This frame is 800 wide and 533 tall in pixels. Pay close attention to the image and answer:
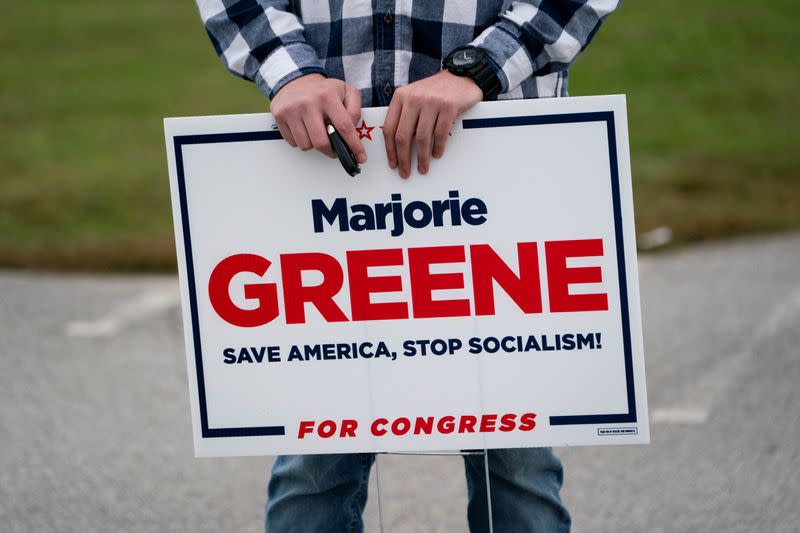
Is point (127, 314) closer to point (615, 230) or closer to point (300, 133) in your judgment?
point (300, 133)

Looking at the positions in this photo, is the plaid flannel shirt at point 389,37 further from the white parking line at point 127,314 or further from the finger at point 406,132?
the white parking line at point 127,314

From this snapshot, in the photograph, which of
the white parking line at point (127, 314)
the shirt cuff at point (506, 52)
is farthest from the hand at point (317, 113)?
the white parking line at point (127, 314)

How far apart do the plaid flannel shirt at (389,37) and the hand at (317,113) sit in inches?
2.9

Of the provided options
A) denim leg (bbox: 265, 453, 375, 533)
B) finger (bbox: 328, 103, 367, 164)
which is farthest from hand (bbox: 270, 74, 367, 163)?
denim leg (bbox: 265, 453, 375, 533)

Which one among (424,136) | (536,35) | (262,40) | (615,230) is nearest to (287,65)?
(262,40)

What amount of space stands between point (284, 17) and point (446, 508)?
186cm

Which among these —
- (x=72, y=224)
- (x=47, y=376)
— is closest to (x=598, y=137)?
(x=47, y=376)

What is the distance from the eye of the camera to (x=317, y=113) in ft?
6.06

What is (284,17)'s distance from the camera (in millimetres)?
2004

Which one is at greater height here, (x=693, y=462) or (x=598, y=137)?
(x=598, y=137)

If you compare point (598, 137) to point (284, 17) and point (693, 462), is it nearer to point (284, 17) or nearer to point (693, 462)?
point (284, 17)

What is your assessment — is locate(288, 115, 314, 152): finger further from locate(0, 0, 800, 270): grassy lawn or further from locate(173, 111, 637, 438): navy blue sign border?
locate(0, 0, 800, 270): grassy lawn

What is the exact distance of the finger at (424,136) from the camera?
Result: 1.84m

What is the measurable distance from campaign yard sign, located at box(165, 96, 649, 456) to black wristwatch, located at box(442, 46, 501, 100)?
1.8 inches
